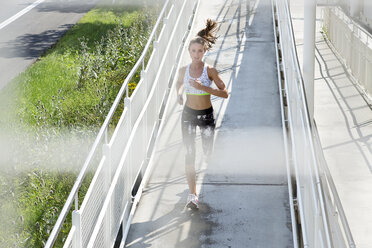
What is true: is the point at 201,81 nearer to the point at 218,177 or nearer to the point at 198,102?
the point at 198,102

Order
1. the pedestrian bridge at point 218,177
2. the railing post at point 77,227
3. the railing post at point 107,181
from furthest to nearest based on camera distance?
the railing post at point 107,181 < the pedestrian bridge at point 218,177 < the railing post at point 77,227

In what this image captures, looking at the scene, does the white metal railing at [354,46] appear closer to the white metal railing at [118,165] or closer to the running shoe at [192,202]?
the white metal railing at [118,165]

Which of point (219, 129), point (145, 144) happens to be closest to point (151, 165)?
point (145, 144)

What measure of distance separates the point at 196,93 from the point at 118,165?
3.53ft

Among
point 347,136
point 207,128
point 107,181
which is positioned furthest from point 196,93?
point 347,136

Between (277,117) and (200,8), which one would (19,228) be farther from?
(200,8)

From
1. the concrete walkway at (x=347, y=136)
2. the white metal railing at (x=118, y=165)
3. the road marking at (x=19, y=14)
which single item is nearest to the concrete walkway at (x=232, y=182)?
the white metal railing at (x=118, y=165)

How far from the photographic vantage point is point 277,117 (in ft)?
31.8

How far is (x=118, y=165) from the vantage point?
21.8ft

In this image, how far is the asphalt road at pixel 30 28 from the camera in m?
18.0

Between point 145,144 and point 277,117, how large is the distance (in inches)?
97.0

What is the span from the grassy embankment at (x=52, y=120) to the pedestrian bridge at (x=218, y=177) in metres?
0.70

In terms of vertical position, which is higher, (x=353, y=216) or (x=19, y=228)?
(x=19, y=228)

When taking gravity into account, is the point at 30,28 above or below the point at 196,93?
below
